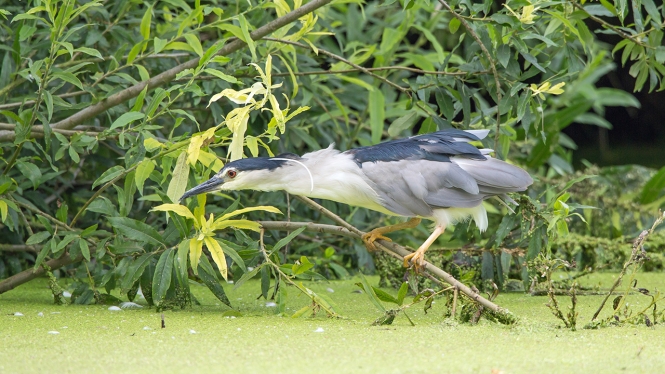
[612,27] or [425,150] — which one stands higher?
[612,27]

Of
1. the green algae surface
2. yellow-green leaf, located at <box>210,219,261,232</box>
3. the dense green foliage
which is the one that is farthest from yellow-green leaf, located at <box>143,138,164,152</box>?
the green algae surface

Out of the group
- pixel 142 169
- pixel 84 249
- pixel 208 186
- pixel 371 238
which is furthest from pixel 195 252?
pixel 371 238

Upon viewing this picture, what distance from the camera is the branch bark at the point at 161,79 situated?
287 centimetres

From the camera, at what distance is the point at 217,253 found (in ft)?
8.14

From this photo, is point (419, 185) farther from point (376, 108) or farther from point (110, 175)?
point (376, 108)

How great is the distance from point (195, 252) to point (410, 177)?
2.45 feet

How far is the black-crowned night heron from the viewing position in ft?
8.63

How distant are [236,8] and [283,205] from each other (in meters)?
0.90

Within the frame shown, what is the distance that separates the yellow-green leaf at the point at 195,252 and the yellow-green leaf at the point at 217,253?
4 cm

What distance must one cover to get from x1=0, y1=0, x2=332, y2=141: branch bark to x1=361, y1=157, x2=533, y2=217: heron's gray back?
0.60 metres

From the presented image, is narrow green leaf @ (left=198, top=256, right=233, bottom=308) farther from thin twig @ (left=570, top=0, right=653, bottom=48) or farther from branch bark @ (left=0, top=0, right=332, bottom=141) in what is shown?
thin twig @ (left=570, top=0, right=653, bottom=48)

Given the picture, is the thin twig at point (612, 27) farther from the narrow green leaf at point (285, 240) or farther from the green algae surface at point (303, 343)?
the narrow green leaf at point (285, 240)

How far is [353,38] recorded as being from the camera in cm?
478

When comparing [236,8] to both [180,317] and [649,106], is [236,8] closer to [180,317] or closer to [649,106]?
[180,317]
